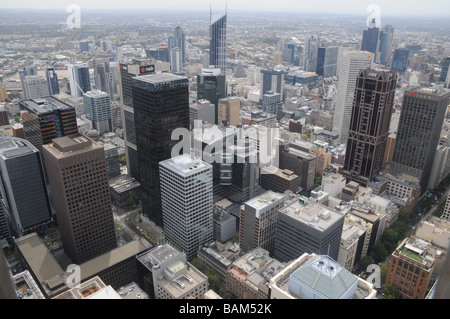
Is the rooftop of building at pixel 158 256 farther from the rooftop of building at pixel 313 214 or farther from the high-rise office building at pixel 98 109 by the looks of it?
the high-rise office building at pixel 98 109

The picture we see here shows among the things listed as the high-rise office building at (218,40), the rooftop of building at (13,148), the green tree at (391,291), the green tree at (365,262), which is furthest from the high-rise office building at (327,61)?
the rooftop of building at (13,148)

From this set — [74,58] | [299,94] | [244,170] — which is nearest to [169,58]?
[74,58]

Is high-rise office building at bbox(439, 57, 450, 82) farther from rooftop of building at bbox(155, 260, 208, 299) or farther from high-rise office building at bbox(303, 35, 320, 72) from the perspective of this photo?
rooftop of building at bbox(155, 260, 208, 299)

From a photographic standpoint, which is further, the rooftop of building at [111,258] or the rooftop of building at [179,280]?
the rooftop of building at [111,258]

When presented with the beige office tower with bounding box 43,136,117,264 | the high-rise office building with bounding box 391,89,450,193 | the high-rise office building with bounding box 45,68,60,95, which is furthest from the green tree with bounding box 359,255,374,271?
the high-rise office building with bounding box 45,68,60,95

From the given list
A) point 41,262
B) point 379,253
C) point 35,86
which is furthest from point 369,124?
point 35,86

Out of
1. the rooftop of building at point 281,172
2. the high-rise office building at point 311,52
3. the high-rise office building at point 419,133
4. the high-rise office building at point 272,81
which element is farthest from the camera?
the high-rise office building at point 311,52
